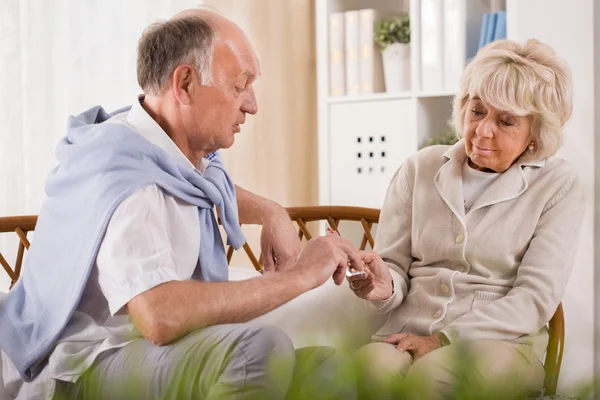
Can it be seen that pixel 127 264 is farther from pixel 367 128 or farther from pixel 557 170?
pixel 367 128

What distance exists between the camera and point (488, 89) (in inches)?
63.1

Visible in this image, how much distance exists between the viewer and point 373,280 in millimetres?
1592

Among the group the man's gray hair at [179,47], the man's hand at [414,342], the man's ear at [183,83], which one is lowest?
the man's hand at [414,342]

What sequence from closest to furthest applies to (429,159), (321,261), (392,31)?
1. (321,261)
2. (429,159)
3. (392,31)

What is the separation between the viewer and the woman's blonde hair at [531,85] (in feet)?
5.18

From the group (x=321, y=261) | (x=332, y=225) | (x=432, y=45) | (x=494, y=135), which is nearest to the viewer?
(x=321, y=261)

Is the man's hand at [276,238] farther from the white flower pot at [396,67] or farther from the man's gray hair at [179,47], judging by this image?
the white flower pot at [396,67]

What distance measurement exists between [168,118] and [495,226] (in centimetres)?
68

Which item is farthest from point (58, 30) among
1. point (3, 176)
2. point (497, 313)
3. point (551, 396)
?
point (551, 396)

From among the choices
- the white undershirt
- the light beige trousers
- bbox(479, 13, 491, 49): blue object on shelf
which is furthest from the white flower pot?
the light beige trousers

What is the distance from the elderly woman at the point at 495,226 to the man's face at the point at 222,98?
386 millimetres

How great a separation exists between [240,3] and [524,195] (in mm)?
2104

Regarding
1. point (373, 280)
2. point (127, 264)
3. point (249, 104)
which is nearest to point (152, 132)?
point (249, 104)

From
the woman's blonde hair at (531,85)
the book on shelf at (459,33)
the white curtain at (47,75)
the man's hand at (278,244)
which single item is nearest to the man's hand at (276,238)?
the man's hand at (278,244)
